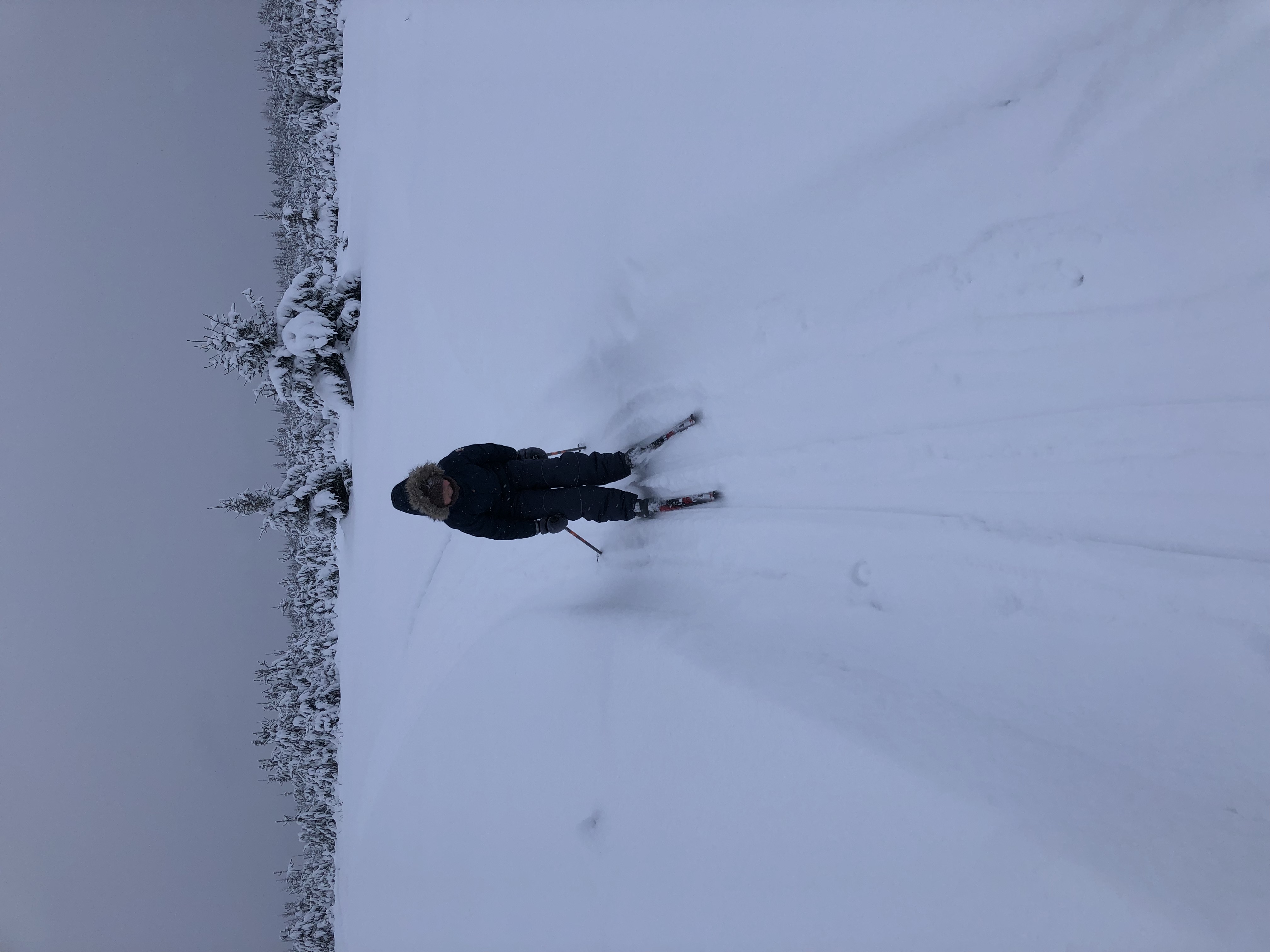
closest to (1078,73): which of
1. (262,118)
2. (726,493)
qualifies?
(726,493)

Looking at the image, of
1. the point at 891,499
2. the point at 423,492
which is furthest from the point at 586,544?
the point at 891,499

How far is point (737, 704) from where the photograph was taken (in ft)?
10.2

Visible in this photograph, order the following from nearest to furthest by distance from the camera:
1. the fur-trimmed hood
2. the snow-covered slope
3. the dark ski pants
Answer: the snow-covered slope → the fur-trimmed hood → the dark ski pants

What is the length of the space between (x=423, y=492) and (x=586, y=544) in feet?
5.34

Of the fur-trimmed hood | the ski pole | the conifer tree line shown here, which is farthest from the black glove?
the conifer tree line

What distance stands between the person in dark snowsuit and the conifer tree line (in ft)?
17.5

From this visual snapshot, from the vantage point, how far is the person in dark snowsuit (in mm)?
3656

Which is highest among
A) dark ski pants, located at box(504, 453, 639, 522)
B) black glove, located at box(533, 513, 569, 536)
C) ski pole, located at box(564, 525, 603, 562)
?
dark ski pants, located at box(504, 453, 639, 522)

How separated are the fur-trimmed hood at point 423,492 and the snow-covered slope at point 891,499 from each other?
1406 millimetres

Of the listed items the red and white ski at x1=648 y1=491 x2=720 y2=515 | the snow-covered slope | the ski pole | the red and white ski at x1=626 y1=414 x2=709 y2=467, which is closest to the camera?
the snow-covered slope

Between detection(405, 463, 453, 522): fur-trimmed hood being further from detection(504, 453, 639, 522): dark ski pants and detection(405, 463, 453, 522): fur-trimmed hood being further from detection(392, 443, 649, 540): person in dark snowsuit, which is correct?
detection(504, 453, 639, 522): dark ski pants

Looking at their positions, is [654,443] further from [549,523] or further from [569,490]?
[549,523]

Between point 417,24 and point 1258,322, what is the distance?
7.82 meters

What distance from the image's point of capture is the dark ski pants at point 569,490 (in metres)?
3.90
